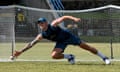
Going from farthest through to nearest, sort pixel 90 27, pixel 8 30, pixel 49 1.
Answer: pixel 49 1
pixel 90 27
pixel 8 30

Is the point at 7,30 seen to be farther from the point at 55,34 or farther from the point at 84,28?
the point at 55,34

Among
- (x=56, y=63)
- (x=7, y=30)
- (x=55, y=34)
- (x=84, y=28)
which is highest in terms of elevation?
(x=55, y=34)

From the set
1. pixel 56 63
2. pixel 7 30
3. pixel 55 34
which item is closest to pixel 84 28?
pixel 7 30

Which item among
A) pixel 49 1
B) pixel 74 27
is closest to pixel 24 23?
pixel 74 27

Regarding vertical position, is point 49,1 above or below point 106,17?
below

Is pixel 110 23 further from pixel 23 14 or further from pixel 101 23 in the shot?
pixel 23 14

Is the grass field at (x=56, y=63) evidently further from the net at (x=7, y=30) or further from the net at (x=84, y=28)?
the net at (x=7, y=30)

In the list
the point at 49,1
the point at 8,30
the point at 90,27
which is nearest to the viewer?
the point at 8,30

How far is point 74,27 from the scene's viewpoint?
19375 millimetres

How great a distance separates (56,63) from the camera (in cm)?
1553

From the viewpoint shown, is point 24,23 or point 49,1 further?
point 49,1

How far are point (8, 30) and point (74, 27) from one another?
2.95 m

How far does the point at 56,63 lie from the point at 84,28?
414 cm

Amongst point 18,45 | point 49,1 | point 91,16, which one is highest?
point 91,16
